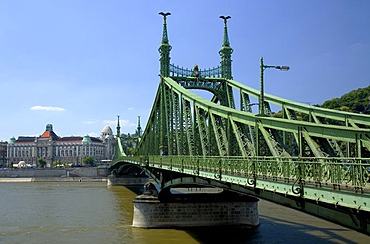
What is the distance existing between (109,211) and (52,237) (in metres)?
13.4

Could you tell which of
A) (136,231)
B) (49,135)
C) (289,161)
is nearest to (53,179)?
(136,231)

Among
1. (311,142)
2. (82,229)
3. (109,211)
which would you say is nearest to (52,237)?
(82,229)

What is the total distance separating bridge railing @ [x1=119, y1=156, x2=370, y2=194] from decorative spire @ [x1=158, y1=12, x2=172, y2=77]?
19249 mm

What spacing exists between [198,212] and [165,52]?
15.6 metres

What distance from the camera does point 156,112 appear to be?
138 ft

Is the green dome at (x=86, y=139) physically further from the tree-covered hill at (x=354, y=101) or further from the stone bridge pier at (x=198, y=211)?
the stone bridge pier at (x=198, y=211)

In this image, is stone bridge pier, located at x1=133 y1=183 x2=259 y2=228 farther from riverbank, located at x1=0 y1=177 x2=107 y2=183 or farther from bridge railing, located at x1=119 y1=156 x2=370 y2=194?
riverbank, located at x1=0 y1=177 x2=107 y2=183

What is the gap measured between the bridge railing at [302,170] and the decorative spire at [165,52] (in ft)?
63.2

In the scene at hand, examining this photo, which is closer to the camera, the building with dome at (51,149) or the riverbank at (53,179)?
the riverbank at (53,179)

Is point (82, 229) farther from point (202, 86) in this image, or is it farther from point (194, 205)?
point (202, 86)

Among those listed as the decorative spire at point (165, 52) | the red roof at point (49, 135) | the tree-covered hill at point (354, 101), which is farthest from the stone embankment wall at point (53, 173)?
the red roof at point (49, 135)

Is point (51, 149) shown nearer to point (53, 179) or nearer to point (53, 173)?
point (53, 173)

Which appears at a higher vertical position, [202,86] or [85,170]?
[202,86]

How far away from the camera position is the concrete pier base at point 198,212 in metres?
31.1
